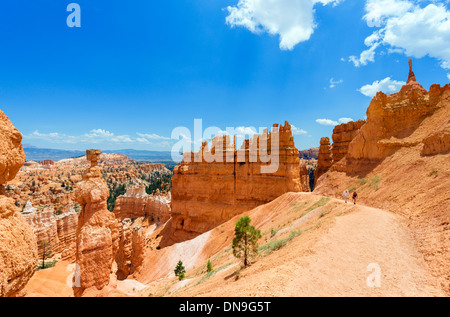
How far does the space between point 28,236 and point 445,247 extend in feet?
41.4

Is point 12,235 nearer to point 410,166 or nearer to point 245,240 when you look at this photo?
point 245,240

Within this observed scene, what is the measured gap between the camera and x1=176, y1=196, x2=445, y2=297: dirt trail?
20.5 ft

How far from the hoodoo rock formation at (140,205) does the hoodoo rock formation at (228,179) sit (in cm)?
1461

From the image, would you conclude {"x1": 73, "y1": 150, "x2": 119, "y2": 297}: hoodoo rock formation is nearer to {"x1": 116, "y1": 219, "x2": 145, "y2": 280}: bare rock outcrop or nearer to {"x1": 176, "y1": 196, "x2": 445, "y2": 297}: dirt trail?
{"x1": 176, "y1": 196, "x2": 445, "y2": 297}: dirt trail

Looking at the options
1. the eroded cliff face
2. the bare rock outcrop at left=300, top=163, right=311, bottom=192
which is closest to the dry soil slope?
the bare rock outcrop at left=300, top=163, right=311, bottom=192

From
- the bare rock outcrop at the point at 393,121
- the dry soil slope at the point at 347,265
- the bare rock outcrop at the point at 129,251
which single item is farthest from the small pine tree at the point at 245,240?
the bare rock outcrop at the point at 129,251

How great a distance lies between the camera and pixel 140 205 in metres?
56.3

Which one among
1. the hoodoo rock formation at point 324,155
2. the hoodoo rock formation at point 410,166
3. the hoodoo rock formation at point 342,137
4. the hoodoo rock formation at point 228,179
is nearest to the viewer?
the hoodoo rock formation at point 410,166

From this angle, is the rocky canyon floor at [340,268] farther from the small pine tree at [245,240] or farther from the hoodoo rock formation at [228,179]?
the hoodoo rock formation at [228,179]

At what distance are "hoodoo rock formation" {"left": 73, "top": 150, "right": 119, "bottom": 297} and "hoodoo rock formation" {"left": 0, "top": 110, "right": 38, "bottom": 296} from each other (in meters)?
11.4

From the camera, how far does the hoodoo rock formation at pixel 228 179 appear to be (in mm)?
29734

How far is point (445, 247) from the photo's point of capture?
7.60 metres
